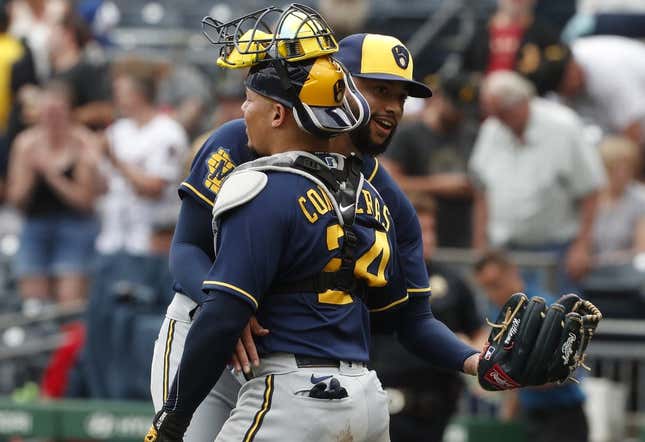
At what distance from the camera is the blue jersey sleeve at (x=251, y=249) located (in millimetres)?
3754

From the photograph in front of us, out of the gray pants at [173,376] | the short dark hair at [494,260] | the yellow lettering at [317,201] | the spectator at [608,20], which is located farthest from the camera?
the spectator at [608,20]

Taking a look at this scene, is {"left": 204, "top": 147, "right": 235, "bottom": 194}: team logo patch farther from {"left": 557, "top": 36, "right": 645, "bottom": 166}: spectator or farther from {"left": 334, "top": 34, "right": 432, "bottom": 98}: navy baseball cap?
{"left": 557, "top": 36, "right": 645, "bottom": 166}: spectator

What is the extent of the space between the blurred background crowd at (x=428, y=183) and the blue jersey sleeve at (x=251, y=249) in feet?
11.0

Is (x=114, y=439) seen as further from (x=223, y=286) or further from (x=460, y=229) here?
(x=223, y=286)

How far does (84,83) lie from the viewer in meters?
10.6

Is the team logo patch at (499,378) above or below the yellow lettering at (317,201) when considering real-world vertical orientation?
below

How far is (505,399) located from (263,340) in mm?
4305

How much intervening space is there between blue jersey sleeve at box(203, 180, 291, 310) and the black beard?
1.95 ft

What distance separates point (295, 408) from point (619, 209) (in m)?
5.42

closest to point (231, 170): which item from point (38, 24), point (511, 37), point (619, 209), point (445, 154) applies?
point (619, 209)

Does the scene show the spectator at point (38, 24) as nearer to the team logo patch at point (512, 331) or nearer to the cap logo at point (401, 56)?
the cap logo at point (401, 56)

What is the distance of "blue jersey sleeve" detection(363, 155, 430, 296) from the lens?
441cm

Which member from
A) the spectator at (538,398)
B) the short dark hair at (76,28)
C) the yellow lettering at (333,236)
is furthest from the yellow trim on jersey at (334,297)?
the short dark hair at (76,28)

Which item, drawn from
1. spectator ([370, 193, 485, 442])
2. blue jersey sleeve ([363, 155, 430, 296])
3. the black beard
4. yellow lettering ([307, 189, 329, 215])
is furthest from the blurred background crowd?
yellow lettering ([307, 189, 329, 215])
